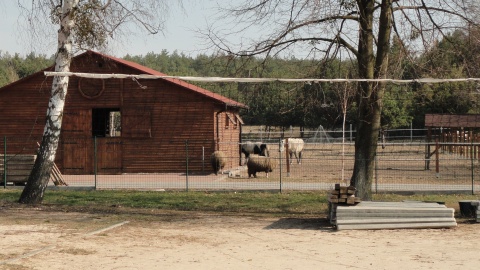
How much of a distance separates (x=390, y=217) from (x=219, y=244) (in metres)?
4.02

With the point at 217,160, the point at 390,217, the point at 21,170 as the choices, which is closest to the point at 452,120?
the point at 217,160

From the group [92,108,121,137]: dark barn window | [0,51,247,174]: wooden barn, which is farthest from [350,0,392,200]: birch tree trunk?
[92,108,121,137]: dark barn window

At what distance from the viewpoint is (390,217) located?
1541cm

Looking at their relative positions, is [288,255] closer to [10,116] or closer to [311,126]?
[10,116]

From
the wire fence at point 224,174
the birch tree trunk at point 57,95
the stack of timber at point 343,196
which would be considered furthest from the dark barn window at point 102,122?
the stack of timber at point 343,196

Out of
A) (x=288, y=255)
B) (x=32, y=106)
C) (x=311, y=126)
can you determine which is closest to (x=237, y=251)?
(x=288, y=255)

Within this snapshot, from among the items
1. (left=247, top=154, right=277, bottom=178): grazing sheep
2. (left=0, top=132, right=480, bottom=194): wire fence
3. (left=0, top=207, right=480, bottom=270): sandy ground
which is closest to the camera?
(left=0, top=207, right=480, bottom=270): sandy ground

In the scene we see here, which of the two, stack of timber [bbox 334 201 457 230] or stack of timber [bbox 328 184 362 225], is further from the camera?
stack of timber [bbox 328 184 362 225]

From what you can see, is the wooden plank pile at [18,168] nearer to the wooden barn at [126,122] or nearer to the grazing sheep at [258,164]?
the wooden barn at [126,122]

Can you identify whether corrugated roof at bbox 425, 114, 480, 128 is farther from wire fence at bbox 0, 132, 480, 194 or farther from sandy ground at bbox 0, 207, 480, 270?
sandy ground at bbox 0, 207, 480, 270

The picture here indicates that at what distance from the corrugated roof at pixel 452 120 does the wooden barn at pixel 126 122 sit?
9726 mm

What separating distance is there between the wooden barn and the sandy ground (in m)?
15.7

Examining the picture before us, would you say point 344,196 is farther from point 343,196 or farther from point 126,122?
point 126,122

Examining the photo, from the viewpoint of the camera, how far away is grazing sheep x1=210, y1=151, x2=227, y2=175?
3186 centimetres
